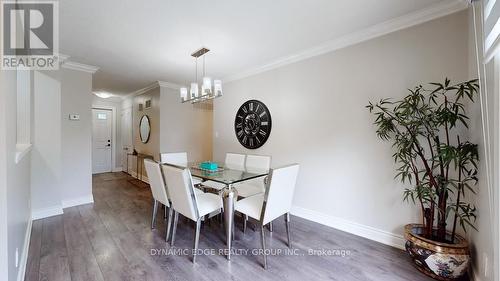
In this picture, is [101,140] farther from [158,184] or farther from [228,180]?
[228,180]

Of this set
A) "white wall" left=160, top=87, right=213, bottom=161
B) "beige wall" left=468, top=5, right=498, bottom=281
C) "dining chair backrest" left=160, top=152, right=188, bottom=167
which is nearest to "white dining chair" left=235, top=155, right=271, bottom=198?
"dining chair backrest" left=160, top=152, right=188, bottom=167

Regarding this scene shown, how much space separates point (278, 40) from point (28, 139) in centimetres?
341

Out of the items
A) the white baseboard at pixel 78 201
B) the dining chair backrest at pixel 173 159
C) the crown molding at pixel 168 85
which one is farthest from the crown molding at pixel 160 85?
the white baseboard at pixel 78 201

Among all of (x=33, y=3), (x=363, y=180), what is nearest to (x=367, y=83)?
(x=363, y=180)

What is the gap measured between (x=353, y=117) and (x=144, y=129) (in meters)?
4.79

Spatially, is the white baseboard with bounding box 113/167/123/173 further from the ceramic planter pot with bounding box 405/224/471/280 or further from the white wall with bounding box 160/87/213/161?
the ceramic planter pot with bounding box 405/224/471/280

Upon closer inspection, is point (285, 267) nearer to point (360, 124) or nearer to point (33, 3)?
point (360, 124)

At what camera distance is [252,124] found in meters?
3.70

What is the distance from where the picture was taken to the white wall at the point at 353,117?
204cm

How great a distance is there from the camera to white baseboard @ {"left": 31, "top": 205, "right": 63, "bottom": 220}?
9.58ft

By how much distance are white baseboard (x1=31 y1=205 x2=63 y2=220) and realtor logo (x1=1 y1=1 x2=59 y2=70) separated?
6.65 ft

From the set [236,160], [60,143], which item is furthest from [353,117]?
[60,143]

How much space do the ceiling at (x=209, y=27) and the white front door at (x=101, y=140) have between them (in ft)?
11.4

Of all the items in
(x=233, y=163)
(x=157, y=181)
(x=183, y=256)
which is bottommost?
(x=183, y=256)
